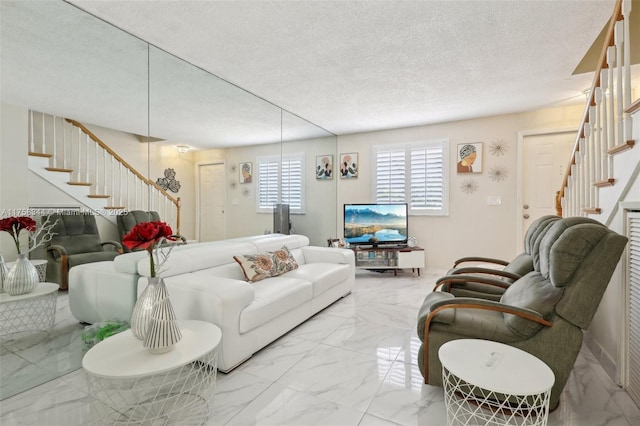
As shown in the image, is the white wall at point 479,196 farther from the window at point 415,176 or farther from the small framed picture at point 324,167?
the small framed picture at point 324,167

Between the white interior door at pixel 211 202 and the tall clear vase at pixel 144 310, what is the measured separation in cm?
161

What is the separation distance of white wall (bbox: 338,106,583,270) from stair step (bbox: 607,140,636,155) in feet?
9.19

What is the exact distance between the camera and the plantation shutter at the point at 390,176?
5387mm

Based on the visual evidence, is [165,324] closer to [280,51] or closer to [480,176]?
[280,51]

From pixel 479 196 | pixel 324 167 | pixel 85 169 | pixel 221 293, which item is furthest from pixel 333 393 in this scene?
pixel 324 167

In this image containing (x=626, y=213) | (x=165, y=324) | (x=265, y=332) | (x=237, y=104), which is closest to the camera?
(x=165, y=324)

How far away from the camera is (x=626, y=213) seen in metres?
1.90

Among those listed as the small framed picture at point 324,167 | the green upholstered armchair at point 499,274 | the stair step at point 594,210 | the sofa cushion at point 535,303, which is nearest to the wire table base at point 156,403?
the sofa cushion at point 535,303

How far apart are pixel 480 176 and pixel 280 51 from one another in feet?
12.0

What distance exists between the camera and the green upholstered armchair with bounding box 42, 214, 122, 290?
2141 mm

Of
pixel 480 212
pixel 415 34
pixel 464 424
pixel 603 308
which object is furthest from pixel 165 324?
pixel 480 212

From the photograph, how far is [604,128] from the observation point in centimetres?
216

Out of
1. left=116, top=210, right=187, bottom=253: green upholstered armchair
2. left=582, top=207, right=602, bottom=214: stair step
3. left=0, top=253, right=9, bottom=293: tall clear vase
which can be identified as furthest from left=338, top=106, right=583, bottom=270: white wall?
left=0, top=253, right=9, bottom=293: tall clear vase

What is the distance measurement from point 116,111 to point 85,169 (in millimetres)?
537
